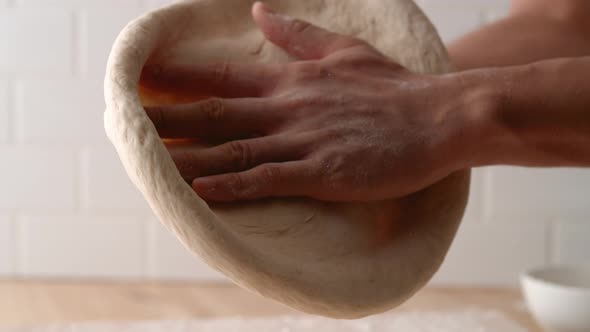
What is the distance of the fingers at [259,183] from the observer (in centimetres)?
48

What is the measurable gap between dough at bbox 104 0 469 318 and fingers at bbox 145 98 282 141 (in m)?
0.03

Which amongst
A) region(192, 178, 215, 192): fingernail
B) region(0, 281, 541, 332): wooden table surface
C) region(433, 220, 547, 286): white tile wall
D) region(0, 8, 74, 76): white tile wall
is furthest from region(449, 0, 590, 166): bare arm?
A: region(0, 8, 74, 76): white tile wall

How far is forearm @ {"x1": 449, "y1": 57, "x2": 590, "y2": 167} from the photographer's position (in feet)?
1.76

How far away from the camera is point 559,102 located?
54 centimetres

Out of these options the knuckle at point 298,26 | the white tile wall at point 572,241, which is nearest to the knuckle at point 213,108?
the knuckle at point 298,26

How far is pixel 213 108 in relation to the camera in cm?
52

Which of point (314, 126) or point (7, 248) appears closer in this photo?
Answer: point (314, 126)

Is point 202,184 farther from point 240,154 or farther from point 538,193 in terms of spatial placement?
point 538,193

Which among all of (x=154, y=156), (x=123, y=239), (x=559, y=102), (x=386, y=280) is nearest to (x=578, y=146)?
(x=559, y=102)

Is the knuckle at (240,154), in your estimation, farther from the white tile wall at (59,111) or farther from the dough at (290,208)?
the white tile wall at (59,111)

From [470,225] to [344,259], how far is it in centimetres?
67

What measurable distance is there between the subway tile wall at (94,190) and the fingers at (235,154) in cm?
67

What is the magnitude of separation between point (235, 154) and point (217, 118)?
0.03 metres

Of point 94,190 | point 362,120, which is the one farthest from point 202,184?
point 94,190
